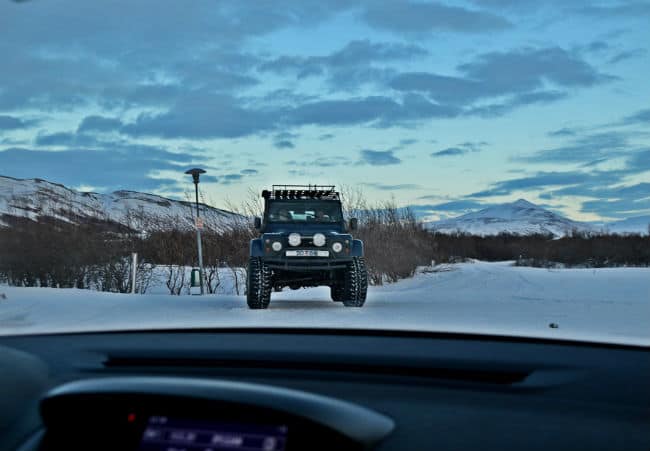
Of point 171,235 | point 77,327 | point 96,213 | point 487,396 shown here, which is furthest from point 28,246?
point 487,396

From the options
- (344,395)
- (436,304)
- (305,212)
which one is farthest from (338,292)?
(344,395)

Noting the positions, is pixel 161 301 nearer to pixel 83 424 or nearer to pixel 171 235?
pixel 171 235

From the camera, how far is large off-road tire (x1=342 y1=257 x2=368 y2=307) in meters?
12.5

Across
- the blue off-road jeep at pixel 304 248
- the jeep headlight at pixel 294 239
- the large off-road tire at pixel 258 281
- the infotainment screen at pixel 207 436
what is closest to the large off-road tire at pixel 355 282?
the blue off-road jeep at pixel 304 248

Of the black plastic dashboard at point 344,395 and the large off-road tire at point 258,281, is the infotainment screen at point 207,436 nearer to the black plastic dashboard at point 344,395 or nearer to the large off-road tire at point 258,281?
the black plastic dashboard at point 344,395

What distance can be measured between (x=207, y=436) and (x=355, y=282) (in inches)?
448

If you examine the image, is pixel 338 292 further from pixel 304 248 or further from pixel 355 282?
pixel 304 248

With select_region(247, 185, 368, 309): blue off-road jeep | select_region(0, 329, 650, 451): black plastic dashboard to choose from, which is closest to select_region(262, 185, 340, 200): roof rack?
select_region(247, 185, 368, 309): blue off-road jeep

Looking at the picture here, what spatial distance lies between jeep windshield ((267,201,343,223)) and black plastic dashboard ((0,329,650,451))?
1097 centimetres

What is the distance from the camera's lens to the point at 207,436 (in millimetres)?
1128

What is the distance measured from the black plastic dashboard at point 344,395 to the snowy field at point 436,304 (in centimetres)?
638

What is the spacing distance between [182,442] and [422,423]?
0.38m

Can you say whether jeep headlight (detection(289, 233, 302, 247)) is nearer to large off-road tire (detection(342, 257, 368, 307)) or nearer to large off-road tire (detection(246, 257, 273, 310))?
large off-road tire (detection(246, 257, 273, 310))

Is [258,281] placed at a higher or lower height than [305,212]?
lower
